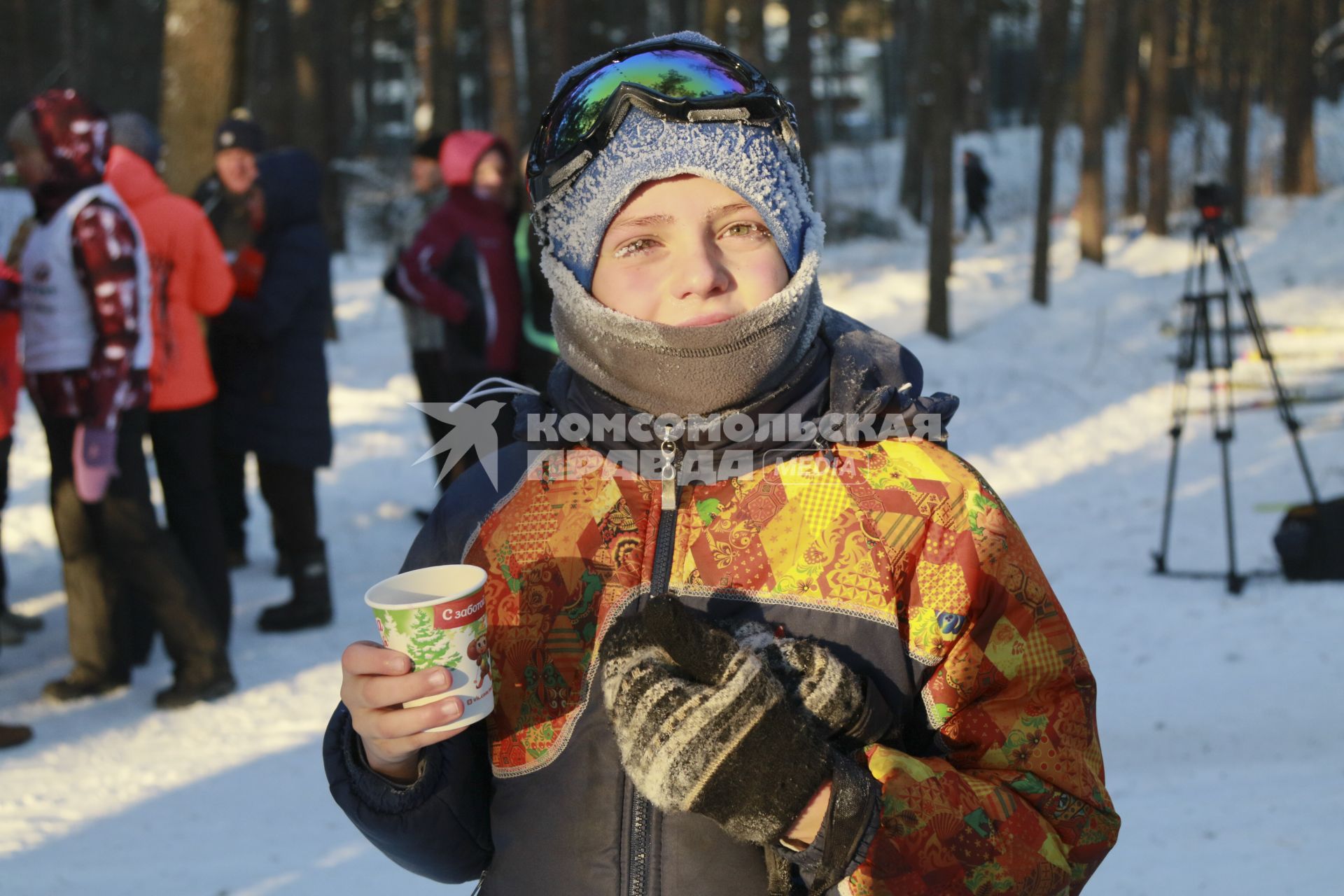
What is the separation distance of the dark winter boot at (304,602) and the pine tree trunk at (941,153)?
394 inches

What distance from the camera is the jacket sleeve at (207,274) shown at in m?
5.35

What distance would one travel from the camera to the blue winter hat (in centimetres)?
168

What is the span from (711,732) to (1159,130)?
23338 mm

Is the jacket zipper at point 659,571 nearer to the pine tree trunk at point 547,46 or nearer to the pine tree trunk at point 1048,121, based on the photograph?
the pine tree trunk at point 547,46

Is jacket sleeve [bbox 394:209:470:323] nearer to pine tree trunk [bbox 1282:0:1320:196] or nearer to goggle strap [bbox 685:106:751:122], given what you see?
goggle strap [bbox 685:106:751:122]

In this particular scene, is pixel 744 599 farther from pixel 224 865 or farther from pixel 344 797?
pixel 224 865

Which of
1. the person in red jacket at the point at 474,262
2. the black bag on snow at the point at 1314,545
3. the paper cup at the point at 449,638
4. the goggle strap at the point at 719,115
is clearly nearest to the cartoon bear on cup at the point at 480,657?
the paper cup at the point at 449,638

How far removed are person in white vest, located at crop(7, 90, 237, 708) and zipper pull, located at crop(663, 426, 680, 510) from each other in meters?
3.72

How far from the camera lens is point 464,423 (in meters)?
1.94

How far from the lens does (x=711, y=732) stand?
141 cm

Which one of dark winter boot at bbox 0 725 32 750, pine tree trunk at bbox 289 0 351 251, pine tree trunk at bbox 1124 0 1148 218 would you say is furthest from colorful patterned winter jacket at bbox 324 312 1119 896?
pine tree trunk at bbox 1124 0 1148 218

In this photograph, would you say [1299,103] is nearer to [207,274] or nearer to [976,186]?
[976,186]

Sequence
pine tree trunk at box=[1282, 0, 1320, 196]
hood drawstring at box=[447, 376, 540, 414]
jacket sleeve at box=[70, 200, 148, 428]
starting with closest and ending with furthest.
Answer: hood drawstring at box=[447, 376, 540, 414] → jacket sleeve at box=[70, 200, 148, 428] → pine tree trunk at box=[1282, 0, 1320, 196]

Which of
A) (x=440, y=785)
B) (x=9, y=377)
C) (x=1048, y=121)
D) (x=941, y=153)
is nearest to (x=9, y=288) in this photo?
(x=9, y=377)
